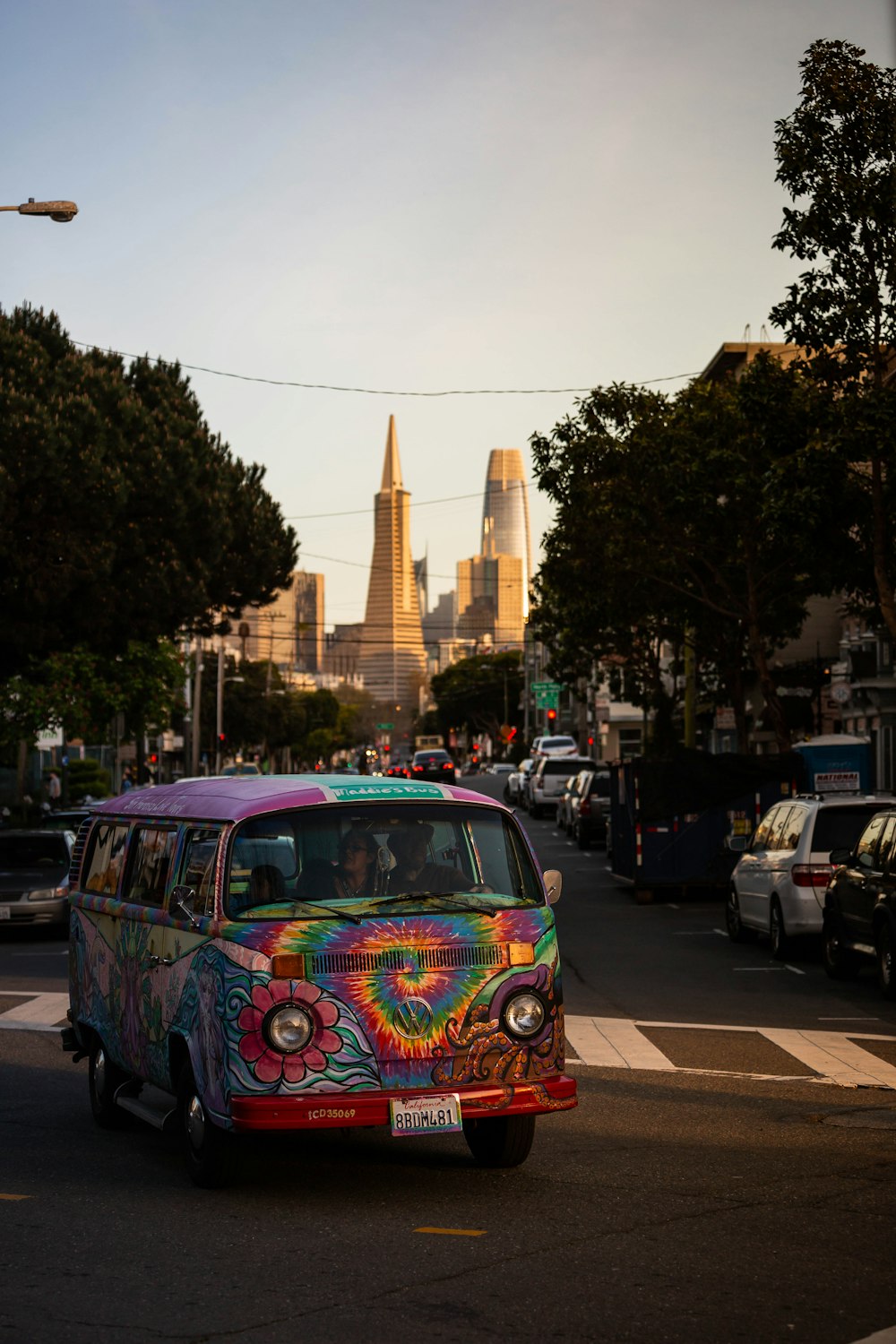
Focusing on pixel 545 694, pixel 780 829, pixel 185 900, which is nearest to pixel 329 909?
pixel 185 900

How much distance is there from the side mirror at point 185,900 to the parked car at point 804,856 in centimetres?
1064

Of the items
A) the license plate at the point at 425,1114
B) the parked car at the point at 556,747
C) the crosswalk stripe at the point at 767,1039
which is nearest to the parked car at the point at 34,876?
the crosswalk stripe at the point at 767,1039

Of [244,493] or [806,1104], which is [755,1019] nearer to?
[806,1104]

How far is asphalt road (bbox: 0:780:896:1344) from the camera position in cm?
598

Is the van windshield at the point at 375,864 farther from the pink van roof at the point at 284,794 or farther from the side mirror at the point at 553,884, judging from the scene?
the side mirror at the point at 553,884

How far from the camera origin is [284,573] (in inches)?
A: 1470

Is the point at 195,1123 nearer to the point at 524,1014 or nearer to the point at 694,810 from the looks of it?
the point at 524,1014

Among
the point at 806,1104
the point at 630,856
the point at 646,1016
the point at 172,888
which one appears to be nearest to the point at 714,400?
the point at 630,856

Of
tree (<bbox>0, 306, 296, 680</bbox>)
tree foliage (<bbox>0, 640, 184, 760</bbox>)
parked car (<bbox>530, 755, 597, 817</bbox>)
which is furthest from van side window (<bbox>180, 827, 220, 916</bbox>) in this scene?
parked car (<bbox>530, 755, 597, 817</bbox>)

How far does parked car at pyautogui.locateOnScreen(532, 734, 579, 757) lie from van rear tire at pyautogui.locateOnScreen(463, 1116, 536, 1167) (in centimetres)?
6046

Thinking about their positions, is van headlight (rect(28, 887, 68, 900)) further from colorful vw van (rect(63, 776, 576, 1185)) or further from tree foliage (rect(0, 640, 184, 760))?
tree foliage (rect(0, 640, 184, 760))

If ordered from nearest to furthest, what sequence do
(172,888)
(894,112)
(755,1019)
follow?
(172,888)
(755,1019)
(894,112)

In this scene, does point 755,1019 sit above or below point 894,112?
below

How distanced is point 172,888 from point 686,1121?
339cm
